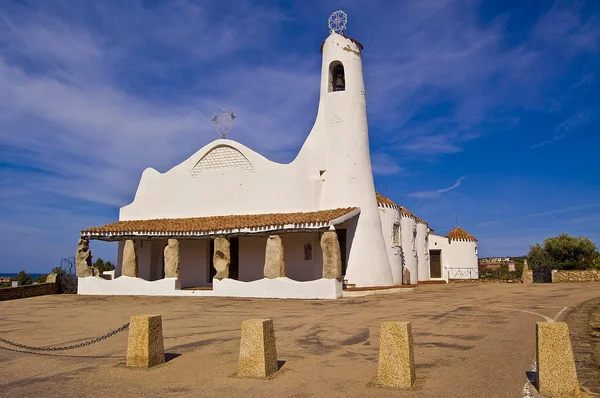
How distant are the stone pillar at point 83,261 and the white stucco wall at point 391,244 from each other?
12.7 meters

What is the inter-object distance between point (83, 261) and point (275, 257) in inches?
363

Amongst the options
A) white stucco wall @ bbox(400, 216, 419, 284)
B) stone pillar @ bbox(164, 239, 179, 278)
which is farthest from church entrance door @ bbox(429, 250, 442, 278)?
stone pillar @ bbox(164, 239, 179, 278)

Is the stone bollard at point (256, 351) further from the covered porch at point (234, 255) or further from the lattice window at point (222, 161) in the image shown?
the lattice window at point (222, 161)

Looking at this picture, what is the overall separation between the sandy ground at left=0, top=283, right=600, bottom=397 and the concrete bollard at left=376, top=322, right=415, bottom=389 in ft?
0.49

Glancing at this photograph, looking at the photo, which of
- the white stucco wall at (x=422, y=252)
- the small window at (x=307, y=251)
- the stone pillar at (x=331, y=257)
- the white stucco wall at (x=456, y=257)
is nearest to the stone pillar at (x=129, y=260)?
the small window at (x=307, y=251)

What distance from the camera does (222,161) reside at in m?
22.1

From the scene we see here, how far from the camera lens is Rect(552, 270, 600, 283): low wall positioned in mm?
29562

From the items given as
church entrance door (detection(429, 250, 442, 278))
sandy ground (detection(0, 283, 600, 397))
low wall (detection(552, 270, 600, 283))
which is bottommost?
sandy ground (detection(0, 283, 600, 397))

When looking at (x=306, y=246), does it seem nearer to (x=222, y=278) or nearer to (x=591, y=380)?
(x=222, y=278)

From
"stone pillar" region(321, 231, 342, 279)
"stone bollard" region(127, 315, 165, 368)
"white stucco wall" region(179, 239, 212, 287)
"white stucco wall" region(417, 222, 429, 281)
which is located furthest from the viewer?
"white stucco wall" region(417, 222, 429, 281)

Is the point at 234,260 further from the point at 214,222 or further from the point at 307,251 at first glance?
the point at 307,251

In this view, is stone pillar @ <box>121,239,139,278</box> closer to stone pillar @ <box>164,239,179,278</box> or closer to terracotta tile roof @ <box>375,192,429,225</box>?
stone pillar @ <box>164,239,179,278</box>

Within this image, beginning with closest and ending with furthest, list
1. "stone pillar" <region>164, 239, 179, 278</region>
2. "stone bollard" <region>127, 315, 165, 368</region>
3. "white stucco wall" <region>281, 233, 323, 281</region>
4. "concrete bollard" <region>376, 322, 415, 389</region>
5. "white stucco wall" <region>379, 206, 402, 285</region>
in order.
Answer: "concrete bollard" <region>376, 322, 415, 389</region> < "stone bollard" <region>127, 315, 165, 368</region> < "stone pillar" <region>164, 239, 179, 278</region> < "white stucco wall" <region>281, 233, 323, 281</region> < "white stucco wall" <region>379, 206, 402, 285</region>

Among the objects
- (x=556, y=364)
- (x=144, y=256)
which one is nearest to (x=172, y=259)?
(x=144, y=256)
